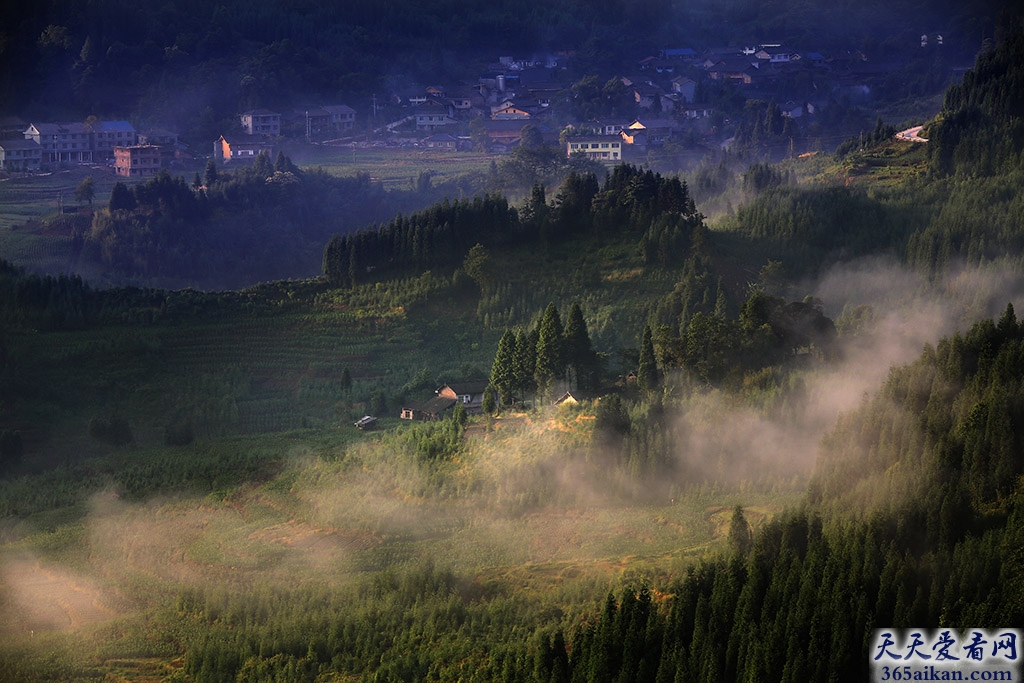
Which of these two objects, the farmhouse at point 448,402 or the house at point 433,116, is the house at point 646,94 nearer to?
the house at point 433,116

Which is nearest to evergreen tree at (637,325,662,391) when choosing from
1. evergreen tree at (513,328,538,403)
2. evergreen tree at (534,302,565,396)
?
evergreen tree at (534,302,565,396)

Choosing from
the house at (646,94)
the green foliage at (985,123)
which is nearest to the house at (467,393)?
the green foliage at (985,123)

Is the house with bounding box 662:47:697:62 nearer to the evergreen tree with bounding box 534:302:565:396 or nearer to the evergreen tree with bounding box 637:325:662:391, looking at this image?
the evergreen tree with bounding box 534:302:565:396

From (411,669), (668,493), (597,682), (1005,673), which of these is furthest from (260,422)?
(1005,673)

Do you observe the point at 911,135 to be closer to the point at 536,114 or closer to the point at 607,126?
the point at 607,126

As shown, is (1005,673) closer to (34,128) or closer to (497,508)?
(497,508)

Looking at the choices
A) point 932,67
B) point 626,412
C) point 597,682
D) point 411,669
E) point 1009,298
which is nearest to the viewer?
point 597,682
